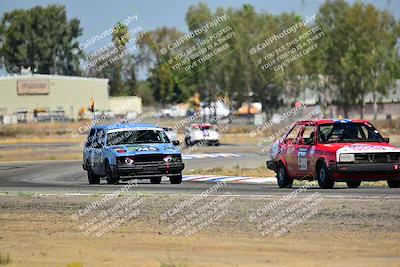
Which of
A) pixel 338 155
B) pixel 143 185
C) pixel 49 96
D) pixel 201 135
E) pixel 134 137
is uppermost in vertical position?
pixel 49 96

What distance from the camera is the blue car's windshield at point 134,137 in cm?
2555

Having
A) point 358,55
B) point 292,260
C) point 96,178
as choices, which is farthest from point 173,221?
point 358,55

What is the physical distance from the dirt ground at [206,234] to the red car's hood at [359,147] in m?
1.92

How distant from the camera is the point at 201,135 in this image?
57094 millimetres

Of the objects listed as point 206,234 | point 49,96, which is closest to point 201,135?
point 206,234

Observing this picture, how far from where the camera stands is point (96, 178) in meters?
26.8

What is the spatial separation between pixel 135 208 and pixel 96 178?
29.0 feet

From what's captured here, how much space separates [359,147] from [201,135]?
37284 millimetres

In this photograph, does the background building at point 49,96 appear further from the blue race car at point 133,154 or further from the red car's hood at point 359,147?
the red car's hood at point 359,147

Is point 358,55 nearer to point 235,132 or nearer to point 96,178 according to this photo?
point 235,132

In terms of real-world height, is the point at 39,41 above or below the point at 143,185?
above

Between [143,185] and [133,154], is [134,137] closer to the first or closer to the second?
[133,154]

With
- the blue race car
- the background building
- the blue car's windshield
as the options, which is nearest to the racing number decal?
the blue race car

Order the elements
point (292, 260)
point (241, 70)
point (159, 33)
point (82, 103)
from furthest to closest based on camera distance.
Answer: point (159, 33), point (82, 103), point (241, 70), point (292, 260)
